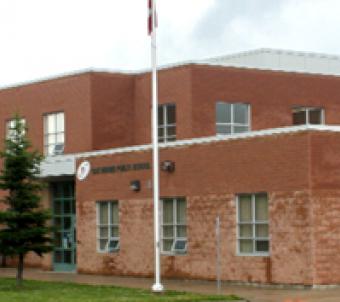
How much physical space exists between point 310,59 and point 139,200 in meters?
14.0

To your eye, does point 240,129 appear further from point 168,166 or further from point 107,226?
point 168,166

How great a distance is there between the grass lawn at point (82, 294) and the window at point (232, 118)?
1176 centimetres

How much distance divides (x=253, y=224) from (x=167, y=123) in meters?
10.6

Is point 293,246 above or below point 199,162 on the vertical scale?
below

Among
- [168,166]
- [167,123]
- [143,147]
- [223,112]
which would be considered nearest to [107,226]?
[143,147]

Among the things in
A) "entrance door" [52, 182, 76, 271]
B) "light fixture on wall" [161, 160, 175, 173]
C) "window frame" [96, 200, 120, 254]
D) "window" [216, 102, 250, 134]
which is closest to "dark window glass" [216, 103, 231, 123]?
"window" [216, 102, 250, 134]

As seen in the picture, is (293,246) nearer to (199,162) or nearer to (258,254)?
(258,254)

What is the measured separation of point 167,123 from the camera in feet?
131

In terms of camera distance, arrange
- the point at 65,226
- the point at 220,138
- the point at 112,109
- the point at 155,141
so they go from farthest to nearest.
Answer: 1. the point at 65,226
2. the point at 112,109
3. the point at 220,138
4. the point at 155,141

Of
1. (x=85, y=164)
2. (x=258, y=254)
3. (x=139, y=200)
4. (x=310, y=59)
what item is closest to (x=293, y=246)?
(x=258, y=254)

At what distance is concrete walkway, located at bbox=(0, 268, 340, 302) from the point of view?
2494 centimetres

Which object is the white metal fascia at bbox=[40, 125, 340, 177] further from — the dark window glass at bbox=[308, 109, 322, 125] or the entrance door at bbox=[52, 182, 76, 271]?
the dark window glass at bbox=[308, 109, 322, 125]

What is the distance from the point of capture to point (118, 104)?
41125mm

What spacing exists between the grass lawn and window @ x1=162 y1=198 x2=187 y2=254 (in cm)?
455
